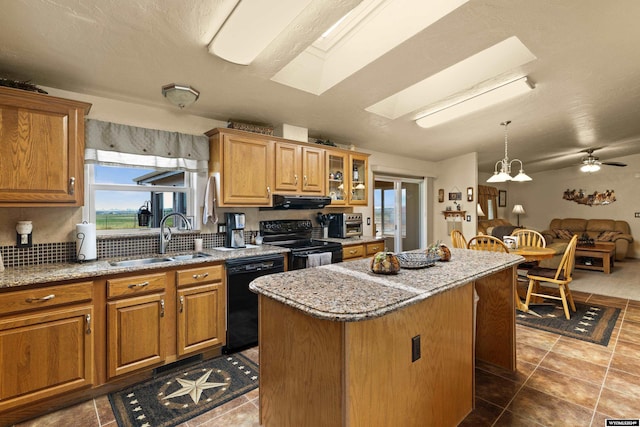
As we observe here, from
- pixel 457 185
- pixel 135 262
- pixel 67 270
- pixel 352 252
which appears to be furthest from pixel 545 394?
pixel 457 185

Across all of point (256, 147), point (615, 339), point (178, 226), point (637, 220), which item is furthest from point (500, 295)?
point (637, 220)

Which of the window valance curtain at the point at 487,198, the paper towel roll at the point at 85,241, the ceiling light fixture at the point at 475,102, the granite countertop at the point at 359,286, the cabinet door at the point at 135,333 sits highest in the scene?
the ceiling light fixture at the point at 475,102

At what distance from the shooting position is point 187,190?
123 inches

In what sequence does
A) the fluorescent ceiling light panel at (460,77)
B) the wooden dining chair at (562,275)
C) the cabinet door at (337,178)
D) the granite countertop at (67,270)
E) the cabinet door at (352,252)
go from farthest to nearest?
1. the cabinet door at (337,178)
2. the cabinet door at (352,252)
3. the wooden dining chair at (562,275)
4. the fluorescent ceiling light panel at (460,77)
5. the granite countertop at (67,270)

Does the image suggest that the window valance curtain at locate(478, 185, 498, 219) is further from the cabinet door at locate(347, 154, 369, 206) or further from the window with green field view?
the window with green field view

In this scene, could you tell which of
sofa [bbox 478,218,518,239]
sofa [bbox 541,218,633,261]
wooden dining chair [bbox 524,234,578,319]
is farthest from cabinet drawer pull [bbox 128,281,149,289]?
sofa [bbox 541,218,633,261]

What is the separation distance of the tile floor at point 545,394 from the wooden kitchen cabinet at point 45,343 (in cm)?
22

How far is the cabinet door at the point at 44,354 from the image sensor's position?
1.75 metres

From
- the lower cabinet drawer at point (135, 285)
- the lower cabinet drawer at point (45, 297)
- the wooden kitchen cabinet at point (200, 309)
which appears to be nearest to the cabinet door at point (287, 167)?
the wooden kitchen cabinet at point (200, 309)

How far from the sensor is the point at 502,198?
967 centimetres

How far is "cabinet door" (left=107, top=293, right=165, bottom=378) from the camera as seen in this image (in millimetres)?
2084

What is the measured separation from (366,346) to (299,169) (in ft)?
8.57

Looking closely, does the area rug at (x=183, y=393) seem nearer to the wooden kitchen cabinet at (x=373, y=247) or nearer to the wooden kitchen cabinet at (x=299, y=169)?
the wooden kitchen cabinet at (x=299, y=169)

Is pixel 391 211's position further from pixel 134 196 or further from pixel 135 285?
pixel 135 285
